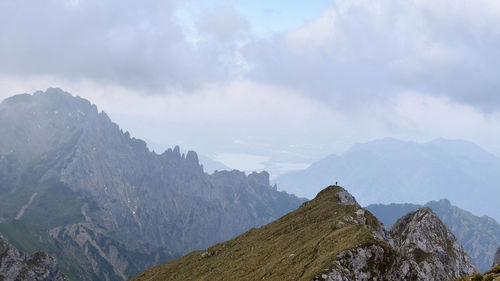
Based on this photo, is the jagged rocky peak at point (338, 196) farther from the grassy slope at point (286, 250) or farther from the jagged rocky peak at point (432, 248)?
the jagged rocky peak at point (432, 248)

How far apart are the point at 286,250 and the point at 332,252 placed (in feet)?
84.6

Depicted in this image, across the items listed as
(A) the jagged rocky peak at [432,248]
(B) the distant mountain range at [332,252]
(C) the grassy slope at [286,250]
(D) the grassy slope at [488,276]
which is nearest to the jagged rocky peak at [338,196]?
(C) the grassy slope at [286,250]

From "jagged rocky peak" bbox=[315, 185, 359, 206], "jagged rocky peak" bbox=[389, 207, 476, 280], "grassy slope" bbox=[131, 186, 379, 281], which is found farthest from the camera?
"jagged rocky peak" bbox=[315, 185, 359, 206]

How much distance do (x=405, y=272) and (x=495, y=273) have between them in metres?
42.9

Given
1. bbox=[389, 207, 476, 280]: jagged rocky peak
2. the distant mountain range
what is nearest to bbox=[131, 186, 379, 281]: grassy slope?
the distant mountain range

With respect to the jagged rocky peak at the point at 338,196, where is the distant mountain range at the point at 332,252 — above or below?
below

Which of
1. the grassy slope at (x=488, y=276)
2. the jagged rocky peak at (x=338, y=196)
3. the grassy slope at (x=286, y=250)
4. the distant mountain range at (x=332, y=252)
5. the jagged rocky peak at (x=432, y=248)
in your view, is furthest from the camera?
the jagged rocky peak at (x=338, y=196)

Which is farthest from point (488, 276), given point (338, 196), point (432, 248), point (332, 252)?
point (432, 248)

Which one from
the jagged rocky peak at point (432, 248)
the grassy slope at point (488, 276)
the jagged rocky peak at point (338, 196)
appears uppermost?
the jagged rocky peak at point (338, 196)

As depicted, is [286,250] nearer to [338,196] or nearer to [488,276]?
[338,196]

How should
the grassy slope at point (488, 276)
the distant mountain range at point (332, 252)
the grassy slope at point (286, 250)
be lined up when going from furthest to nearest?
the grassy slope at point (286, 250)
the distant mountain range at point (332, 252)
the grassy slope at point (488, 276)

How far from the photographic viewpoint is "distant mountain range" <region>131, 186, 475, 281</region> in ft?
256

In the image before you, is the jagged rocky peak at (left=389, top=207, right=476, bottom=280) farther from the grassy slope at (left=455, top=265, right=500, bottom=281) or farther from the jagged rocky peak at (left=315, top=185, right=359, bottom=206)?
the grassy slope at (left=455, top=265, right=500, bottom=281)

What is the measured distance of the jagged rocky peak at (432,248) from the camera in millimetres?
135625
